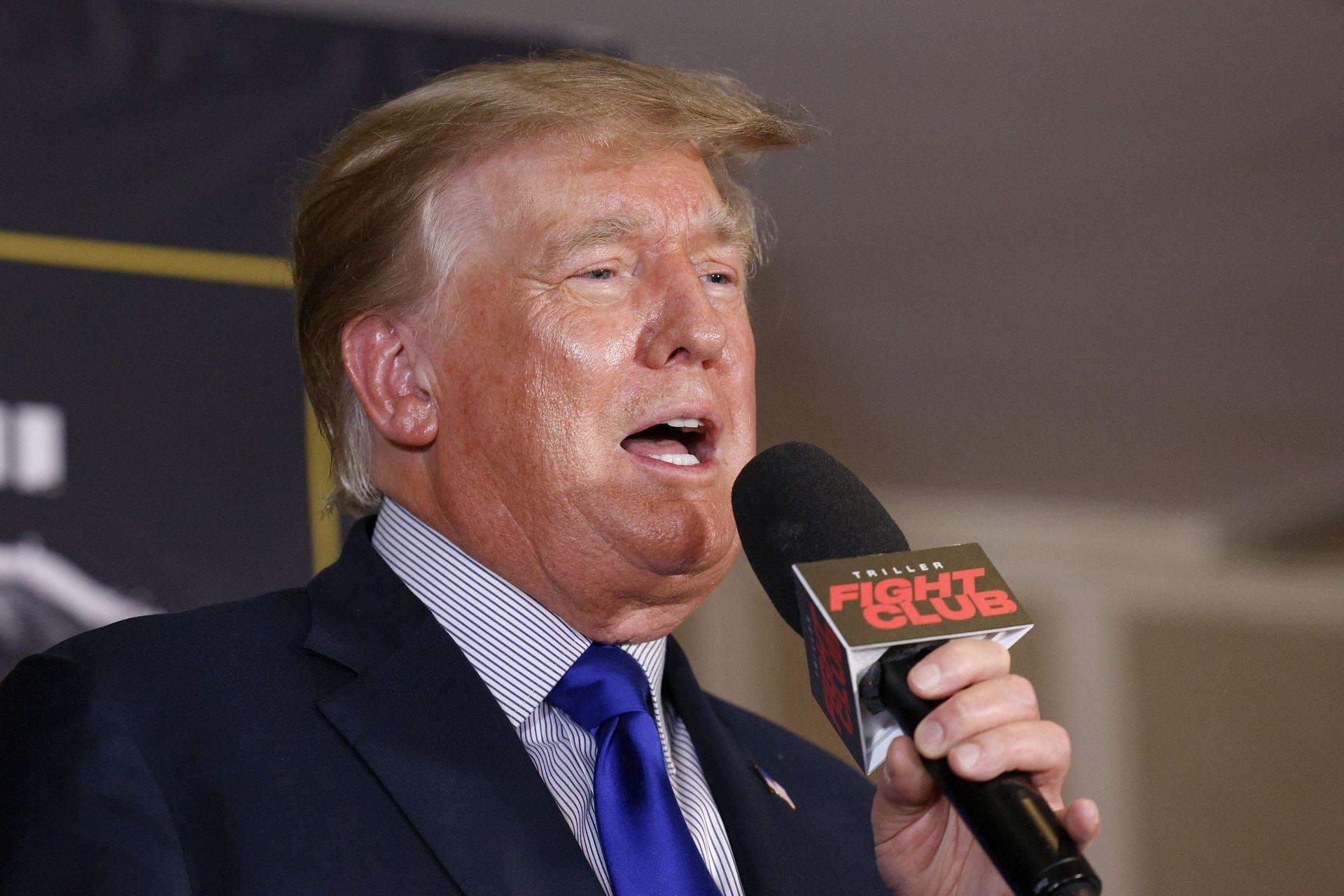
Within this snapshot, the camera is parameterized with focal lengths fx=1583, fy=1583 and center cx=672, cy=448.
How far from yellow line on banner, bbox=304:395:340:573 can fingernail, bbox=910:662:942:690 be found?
5.95ft

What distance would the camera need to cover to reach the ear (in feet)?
5.95

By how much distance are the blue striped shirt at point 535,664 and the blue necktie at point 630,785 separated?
0.05 ft

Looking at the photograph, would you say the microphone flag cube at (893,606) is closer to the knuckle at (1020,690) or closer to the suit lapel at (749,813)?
the knuckle at (1020,690)

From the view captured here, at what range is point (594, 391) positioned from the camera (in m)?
1.69

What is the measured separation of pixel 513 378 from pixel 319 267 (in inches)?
15.5

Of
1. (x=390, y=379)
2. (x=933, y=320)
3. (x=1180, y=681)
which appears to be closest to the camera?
(x=390, y=379)

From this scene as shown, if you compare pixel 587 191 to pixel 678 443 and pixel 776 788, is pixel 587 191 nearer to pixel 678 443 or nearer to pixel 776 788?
pixel 678 443

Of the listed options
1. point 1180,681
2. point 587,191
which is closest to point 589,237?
point 587,191

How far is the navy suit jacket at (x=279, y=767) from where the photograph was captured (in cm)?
137

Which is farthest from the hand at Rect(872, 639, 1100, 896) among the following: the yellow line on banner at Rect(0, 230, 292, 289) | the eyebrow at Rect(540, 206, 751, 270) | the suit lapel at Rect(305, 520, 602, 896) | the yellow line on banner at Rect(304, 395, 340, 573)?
the yellow line on banner at Rect(0, 230, 292, 289)

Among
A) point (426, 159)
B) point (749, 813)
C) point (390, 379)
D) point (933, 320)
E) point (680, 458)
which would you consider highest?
point (933, 320)

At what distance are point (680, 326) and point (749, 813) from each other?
21.2 inches

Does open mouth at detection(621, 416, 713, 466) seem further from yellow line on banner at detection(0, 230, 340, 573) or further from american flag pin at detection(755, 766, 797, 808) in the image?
yellow line on banner at detection(0, 230, 340, 573)

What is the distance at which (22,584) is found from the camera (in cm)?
263
